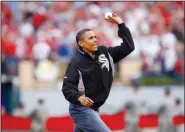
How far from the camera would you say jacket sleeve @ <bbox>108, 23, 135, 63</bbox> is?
933 cm

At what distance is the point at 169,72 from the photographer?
64.7 ft

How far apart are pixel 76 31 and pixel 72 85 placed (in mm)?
11638

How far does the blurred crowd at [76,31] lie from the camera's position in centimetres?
1959

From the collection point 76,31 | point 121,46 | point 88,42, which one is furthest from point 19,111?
point 88,42

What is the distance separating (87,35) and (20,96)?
9.43m

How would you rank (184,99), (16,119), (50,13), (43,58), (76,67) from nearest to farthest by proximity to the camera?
1. (76,67)
2. (16,119)
3. (184,99)
4. (43,58)
5. (50,13)

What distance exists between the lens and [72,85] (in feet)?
29.3

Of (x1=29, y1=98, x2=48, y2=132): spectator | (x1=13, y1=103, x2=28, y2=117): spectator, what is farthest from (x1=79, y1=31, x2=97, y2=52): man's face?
(x1=13, y1=103, x2=28, y2=117): spectator

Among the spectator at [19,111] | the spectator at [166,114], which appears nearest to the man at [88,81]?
the spectator at [166,114]

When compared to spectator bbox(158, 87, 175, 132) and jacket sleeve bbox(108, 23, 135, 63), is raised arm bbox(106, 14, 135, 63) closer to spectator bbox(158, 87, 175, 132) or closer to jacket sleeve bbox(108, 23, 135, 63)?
jacket sleeve bbox(108, 23, 135, 63)

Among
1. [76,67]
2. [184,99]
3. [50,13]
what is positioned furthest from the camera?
[50,13]

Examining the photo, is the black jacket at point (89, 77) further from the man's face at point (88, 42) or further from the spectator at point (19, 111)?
the spectator at point (19, 111)

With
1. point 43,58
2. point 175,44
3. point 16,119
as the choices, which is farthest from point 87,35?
point 175,44

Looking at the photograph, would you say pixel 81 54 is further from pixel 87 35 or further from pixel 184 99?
pixel 184 99
